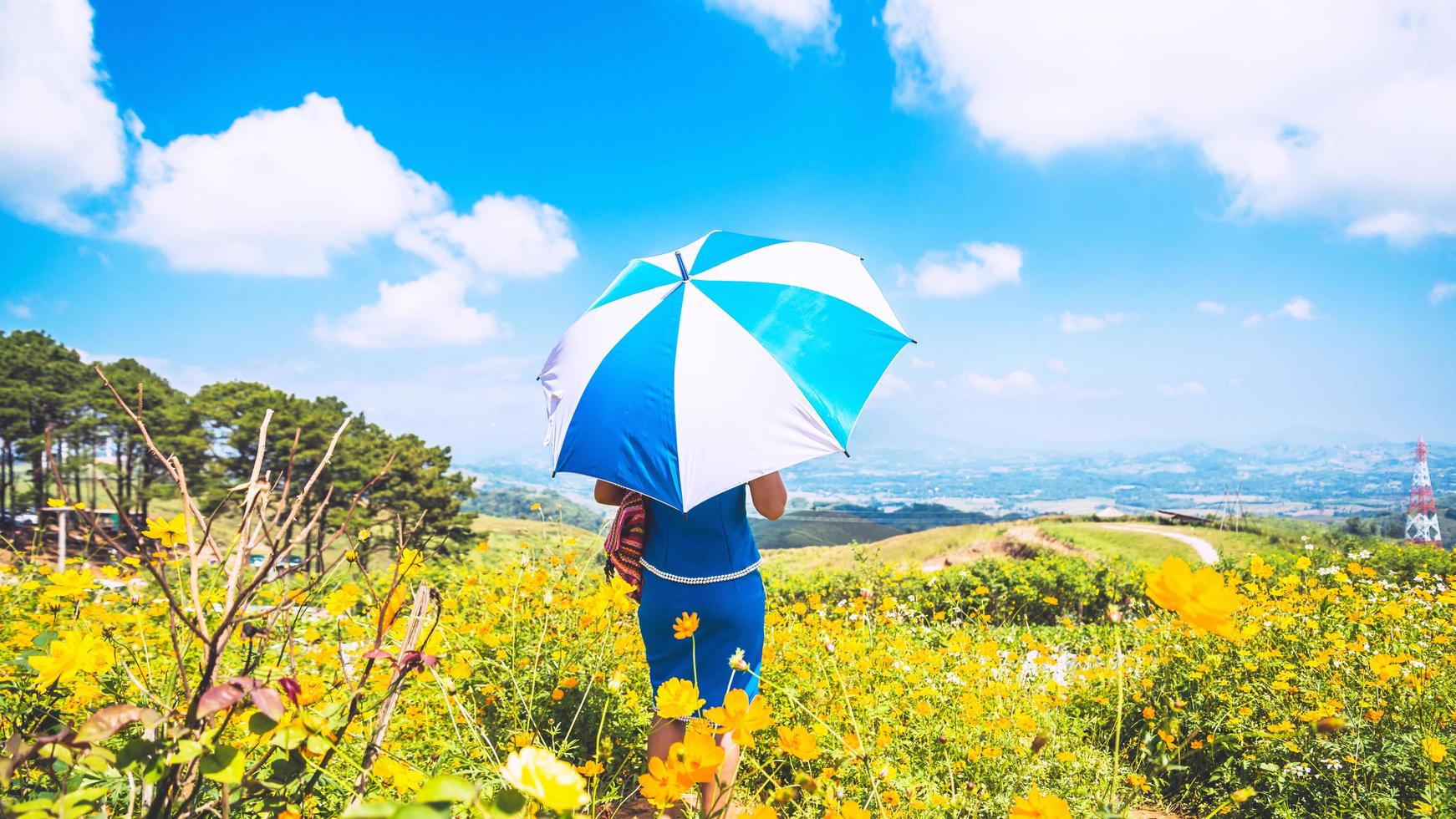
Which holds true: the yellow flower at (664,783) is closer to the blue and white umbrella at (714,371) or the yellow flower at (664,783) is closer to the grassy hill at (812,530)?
the blue and white umbrella at (714,371)

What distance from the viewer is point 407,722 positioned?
2791 millimetres

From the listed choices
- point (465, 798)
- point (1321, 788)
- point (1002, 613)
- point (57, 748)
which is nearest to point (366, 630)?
point (57, 748)

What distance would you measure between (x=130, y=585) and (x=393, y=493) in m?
23.9

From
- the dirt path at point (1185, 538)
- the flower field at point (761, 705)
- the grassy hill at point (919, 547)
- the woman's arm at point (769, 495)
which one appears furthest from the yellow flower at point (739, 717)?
the grassy hill at point (919, 547)

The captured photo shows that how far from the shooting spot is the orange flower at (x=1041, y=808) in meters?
1.13

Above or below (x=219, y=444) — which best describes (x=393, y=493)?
below

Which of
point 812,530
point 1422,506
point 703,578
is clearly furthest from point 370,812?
point 1422,506

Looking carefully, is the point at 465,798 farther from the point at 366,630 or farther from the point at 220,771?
the point at 366,630

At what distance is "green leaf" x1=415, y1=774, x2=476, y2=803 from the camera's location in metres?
0.68

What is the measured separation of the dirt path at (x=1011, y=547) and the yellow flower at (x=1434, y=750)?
13.3 meters

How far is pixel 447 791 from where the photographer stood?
27.4 inches

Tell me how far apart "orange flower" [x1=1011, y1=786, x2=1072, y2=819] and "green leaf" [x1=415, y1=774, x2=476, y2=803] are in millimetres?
934

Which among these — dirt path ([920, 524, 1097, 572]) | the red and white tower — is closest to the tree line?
dirt path ([920, 524, 1097, 572])

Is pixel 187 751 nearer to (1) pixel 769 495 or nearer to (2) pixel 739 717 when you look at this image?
(2) pixel 739 717
